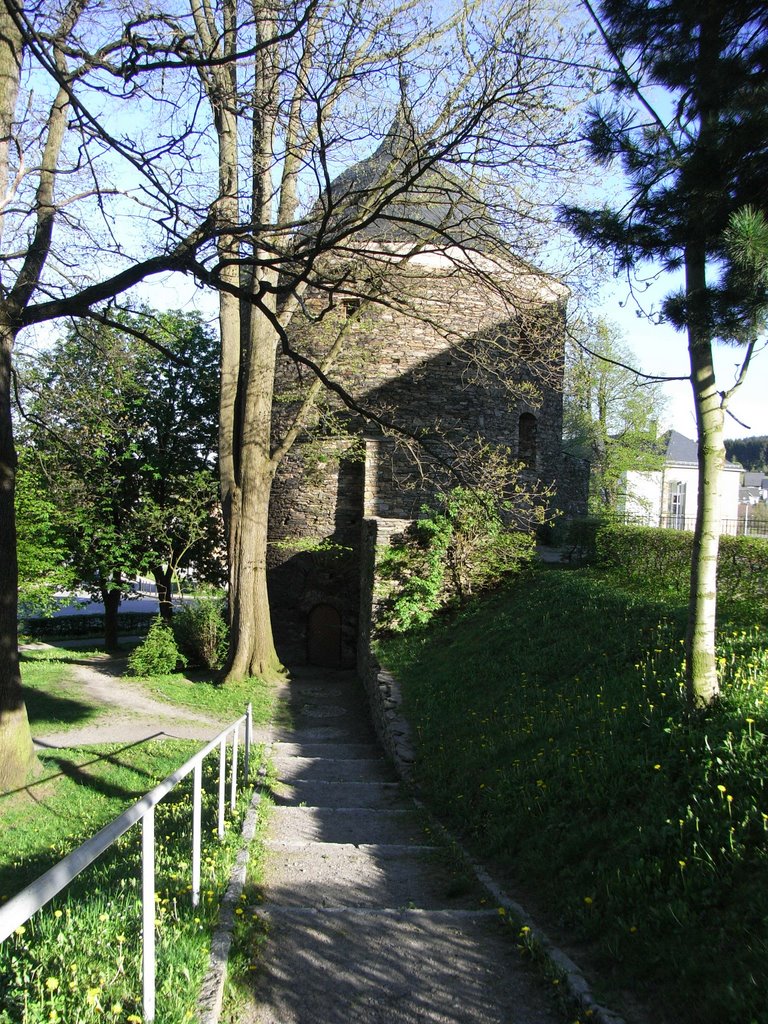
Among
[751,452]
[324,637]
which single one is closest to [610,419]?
[324,637]

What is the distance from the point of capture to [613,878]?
4.04 m

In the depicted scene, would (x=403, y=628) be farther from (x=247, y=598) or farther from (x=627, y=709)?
(x=627, y=709)

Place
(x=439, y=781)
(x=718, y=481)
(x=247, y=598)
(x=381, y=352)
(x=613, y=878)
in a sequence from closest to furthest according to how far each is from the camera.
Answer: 1. (x=613, y=878)
2. (x=718, y=481)
3. (x=439, y=781)
4. (x=247, y=598)
5. (x=381, y=352)

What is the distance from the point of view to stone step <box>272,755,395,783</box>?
26.9ft

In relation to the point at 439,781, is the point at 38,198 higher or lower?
higher

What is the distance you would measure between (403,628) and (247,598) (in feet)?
10.0

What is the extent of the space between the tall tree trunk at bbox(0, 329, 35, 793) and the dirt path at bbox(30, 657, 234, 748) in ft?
7.11

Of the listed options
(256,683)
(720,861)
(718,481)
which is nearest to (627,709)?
(718,481)

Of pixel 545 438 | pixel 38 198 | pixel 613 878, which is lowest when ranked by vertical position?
pixel 613 878

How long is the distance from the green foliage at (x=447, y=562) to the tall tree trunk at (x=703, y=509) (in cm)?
815

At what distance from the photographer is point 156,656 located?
613 inches

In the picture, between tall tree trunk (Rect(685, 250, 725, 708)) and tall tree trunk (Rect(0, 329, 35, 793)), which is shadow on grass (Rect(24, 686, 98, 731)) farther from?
tall tree trunk (Rect(685, 250, 725, 708))

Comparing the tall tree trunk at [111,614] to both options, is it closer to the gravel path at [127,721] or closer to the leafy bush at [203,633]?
the leafy bush at [203,633]

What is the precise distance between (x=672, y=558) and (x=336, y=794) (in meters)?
5.41
